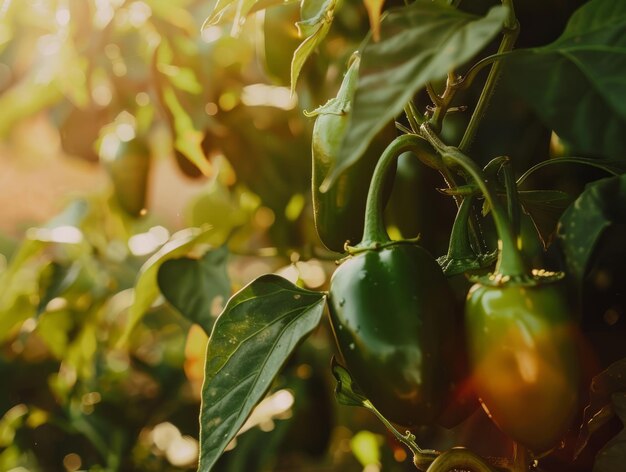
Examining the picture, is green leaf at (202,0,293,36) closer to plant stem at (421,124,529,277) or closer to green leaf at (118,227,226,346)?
plant stem at (421,124,529,277)

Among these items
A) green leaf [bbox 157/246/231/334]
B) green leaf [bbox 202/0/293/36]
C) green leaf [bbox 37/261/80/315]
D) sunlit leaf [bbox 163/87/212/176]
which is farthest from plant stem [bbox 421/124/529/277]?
green leaf [bbox 37/261/80/315]

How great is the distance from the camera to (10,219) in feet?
7.08

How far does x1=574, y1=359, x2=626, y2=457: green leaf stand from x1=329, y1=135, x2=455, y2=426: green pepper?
140 mm

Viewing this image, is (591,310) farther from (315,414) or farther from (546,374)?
(315,414)

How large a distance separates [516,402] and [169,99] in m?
0.75

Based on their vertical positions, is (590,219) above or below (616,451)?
above

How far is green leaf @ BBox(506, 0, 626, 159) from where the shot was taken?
1.22 feet

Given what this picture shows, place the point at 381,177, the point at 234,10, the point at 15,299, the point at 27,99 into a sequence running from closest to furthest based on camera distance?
the point at 381,177 < the point at 234,10 < the point at 15,299 < the point at 27,99

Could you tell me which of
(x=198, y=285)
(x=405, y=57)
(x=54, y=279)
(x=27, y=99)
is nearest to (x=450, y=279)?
(x=405, y=57)

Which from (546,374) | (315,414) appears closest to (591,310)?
(546,374)

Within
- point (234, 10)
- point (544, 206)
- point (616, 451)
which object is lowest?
point (616, 451)

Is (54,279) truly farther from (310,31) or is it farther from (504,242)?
(504,242)

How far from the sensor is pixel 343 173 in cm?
→ 49

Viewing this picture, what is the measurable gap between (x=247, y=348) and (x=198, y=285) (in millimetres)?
352
